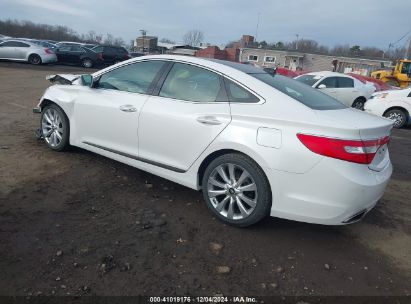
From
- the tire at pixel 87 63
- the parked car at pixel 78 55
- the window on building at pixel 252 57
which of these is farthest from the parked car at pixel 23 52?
the window on building at pixel 252 57

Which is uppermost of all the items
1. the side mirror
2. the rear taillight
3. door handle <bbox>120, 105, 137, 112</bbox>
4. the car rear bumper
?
the side mirror

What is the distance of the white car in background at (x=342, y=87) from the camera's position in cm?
1348

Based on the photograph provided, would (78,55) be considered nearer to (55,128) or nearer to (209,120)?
(55,128)

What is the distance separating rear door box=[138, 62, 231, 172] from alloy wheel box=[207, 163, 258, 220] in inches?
12.4

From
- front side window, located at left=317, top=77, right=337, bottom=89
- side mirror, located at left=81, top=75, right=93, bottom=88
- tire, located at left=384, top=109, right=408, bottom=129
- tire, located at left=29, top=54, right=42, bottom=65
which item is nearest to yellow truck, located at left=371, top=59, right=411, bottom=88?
front side window, located at left=317, top=77, right=337, bottom=89

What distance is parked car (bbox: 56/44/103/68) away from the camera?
989 inches

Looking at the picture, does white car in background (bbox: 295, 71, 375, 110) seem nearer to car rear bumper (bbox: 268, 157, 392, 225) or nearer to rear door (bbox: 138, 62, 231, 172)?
rear door (bbox: 138, 62, 231, 172)

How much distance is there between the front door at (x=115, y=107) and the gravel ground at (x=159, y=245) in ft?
1.55

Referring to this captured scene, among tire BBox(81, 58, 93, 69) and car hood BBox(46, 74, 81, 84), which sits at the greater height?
car hood BBox(46, 74, 81, 84)

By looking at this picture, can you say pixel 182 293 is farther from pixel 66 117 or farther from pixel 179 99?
pixel 66 117

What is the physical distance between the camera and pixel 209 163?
12.2ft

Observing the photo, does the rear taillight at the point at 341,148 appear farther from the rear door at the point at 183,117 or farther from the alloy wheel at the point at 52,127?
the alloy wheel at the point at 52,127

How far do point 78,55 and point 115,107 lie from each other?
912 inches

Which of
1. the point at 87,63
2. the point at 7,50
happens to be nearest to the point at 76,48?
the point at 87,63
